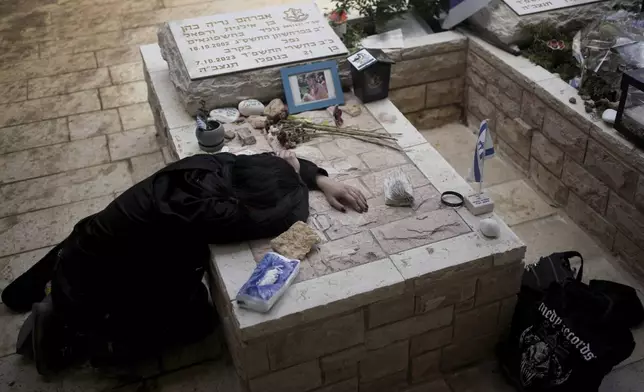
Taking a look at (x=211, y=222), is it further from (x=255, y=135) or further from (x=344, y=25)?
(x=344, y=25)

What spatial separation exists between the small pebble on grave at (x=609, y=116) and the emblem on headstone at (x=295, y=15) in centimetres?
167

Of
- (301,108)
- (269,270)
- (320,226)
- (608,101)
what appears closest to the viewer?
(269,270)

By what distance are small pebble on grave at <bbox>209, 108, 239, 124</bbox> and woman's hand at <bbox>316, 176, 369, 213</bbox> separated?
2.62ft

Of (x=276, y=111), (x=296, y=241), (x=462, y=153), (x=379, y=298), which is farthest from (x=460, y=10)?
(x=379, y=298)

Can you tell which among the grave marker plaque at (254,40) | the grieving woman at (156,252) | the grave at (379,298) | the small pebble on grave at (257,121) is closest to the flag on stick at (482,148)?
the grave at (379,298)

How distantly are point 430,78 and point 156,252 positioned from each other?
216 cm

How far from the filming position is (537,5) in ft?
12.4

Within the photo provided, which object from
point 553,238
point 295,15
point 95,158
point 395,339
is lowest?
point 553,238

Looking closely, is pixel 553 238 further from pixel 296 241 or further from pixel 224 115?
pixel 224 115

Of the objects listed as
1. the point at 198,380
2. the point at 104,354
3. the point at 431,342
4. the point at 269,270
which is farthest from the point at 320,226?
the point at 104,354

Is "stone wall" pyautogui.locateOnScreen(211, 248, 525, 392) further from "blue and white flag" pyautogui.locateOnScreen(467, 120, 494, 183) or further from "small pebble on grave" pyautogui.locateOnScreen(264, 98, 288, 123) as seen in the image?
"small pebble on grave" pyautogui.locateOnScreen(264, 98, 288, 123)

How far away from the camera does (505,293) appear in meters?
2.53

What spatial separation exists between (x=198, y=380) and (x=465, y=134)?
2227mm

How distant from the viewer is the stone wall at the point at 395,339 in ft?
7.54
